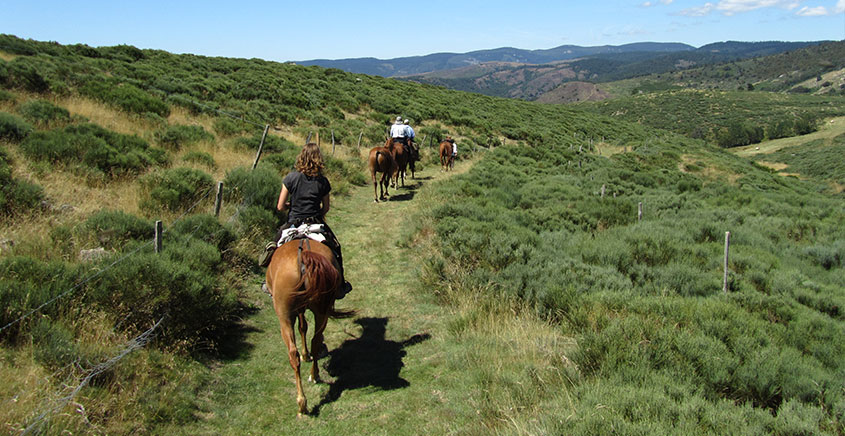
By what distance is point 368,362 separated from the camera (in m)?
5.50

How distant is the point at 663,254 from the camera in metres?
8.88

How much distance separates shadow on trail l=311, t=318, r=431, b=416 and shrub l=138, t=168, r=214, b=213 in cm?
424

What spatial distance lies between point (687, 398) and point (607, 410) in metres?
0.81

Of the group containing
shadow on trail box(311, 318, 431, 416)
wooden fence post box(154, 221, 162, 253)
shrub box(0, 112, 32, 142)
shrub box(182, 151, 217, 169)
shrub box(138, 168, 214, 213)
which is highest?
shrub box(0, 112, 32, 142)

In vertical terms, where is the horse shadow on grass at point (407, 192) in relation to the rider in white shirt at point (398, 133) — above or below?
below

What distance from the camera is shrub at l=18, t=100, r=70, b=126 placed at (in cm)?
986

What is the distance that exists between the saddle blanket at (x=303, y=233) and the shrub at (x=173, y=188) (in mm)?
3545

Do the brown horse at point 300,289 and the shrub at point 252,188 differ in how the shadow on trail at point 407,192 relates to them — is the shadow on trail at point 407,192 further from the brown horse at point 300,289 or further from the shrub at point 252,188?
the brown horse at point 300,289

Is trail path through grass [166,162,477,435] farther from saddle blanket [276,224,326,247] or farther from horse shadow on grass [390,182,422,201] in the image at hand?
horse shadow on grass [390,182,422,201]

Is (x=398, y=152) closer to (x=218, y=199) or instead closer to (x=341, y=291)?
(x=218, y=199)

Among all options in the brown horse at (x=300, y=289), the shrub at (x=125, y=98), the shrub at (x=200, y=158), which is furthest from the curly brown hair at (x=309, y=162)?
the shrub at (x=125, y=98)

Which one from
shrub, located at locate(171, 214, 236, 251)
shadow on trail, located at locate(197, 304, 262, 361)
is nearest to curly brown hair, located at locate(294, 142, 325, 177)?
shadow on trail, located at locate(197, 304, 262, 361)

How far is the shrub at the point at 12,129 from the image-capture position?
8.55 m

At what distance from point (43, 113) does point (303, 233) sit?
9.05 meters
